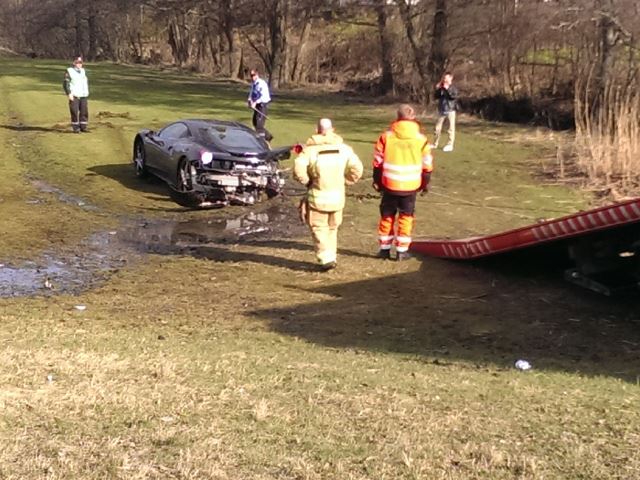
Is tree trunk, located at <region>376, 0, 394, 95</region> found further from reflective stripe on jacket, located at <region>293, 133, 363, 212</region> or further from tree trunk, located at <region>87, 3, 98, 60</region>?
tree trunk, located at <region>87, 3, 98, 60</region>

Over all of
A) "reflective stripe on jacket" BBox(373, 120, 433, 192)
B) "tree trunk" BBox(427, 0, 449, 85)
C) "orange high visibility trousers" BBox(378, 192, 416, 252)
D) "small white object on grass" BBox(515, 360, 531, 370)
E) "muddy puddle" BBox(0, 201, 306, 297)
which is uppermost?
"tree trunk" BBox(427, 0, 449, 85)

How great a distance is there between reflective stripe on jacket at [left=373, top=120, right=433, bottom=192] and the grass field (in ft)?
3.58

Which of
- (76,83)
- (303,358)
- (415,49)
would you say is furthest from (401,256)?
(415,49)

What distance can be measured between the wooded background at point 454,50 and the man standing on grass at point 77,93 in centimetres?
1208

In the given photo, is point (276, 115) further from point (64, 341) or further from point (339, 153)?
point (64, 341)

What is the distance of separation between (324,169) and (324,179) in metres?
0.12

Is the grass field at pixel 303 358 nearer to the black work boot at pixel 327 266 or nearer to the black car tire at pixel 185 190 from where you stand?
the black work boot at pixel 327 266

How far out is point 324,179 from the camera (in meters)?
9.98

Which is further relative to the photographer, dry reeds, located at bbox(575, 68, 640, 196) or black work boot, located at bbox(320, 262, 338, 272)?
dry reeds, located at bbox(575, 68, 640, 196)

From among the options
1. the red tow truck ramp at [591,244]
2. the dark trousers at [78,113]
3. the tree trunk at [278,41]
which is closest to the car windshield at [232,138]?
the red tow truck ramp at [591,244]

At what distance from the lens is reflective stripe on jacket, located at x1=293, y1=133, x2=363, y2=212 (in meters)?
9.94

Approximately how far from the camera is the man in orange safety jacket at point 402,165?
10266 millimetres

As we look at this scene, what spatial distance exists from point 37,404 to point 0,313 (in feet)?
12.3

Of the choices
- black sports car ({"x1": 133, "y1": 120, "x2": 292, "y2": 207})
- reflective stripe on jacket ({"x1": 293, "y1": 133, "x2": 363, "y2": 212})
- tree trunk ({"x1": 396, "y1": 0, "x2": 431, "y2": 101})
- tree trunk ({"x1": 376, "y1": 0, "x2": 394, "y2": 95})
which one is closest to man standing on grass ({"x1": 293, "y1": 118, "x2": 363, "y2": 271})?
reflective stripe on jacket ({"x1": 293, "y1": 133, "x2": 363, "y2": 212})
